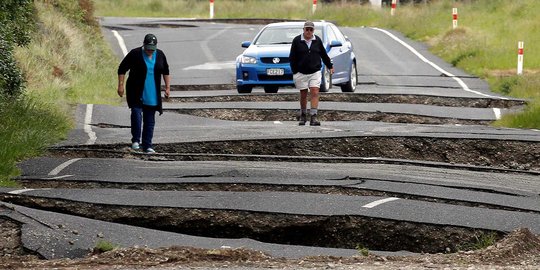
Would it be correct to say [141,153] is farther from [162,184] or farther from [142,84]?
[162,184]

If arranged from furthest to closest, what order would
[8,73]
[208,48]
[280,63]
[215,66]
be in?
1. [208,48]
2. [215,66]
3. [280,63]
4. [8,73]

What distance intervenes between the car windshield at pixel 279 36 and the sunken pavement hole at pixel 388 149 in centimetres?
765

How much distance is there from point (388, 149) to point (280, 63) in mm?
7185

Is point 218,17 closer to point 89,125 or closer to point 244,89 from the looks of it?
point 244,89

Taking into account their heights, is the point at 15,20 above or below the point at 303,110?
above

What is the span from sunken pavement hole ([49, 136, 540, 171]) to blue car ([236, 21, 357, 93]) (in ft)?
20.9

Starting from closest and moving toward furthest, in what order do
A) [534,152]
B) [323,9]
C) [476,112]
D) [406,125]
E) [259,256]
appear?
[259,256]
[534,152]
[406,125]
[476,112]
[323,9]

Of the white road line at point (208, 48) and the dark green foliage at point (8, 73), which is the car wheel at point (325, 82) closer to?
the dark green foliage at point (8, 73)

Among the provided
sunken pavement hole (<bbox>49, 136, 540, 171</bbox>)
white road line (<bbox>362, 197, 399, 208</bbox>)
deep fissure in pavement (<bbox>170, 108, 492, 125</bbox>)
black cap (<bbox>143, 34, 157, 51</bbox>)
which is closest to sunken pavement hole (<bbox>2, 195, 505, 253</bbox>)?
white road line (<bbox>362, 197, 399, 208</bbox>)

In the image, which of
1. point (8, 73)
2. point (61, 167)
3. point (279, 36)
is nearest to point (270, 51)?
point (279, 36)

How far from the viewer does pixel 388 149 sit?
17141mm

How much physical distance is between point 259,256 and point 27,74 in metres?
14.8

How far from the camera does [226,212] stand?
11.5 m

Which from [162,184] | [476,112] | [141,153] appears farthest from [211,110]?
[162,184]
